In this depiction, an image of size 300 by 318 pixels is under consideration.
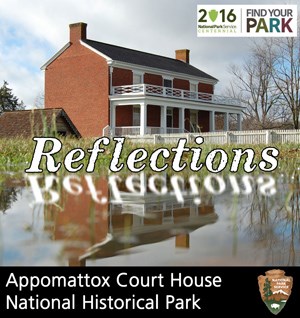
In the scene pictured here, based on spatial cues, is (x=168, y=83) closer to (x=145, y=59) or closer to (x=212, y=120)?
(x=145, y=59)

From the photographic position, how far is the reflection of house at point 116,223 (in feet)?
7.66

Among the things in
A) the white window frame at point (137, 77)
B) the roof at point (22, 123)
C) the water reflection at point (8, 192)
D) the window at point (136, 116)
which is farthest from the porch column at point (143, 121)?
the water reflection at point (8, 192)

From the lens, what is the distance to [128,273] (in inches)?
75.1

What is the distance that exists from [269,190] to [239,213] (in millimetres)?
1742

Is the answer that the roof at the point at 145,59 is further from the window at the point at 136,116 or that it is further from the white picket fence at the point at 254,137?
the white picket fence at the point at 254,137

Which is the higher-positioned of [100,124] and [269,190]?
[100,124]

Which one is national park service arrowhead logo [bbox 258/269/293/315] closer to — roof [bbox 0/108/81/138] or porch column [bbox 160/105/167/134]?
roof [bbox 0/108/81/138]

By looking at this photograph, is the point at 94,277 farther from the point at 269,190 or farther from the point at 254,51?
the point at 254,51

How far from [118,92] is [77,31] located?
6.35 m

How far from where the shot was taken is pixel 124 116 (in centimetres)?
3506

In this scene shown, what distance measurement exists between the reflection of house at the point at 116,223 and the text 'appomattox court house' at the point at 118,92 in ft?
Result: 94.5

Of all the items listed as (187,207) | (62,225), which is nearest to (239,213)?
(187,207)

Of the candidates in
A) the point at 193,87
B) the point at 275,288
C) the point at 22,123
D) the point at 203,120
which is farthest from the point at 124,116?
the point at 275,288

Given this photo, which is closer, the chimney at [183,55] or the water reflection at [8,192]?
the water reflection at [8,192]
